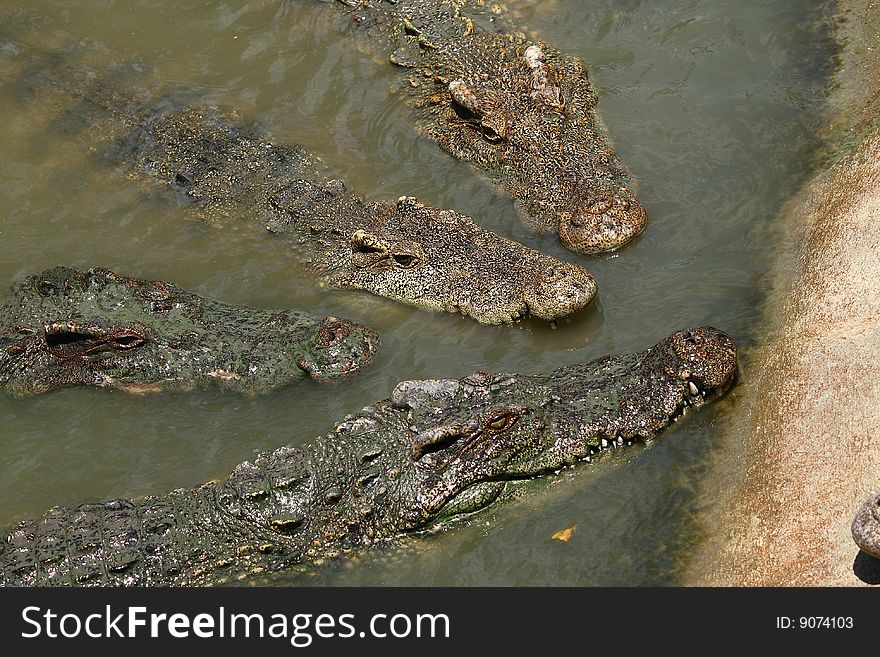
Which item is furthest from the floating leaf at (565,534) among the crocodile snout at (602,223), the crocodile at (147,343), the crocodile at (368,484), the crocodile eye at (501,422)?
the crocodile snout at (602,223)

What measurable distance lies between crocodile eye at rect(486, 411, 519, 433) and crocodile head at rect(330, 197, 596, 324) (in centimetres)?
137

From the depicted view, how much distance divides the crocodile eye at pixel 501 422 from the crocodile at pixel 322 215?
1370 mm

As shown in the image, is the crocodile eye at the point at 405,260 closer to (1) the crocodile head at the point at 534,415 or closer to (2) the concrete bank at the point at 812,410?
(1) the crocodile head at the point at 534,415

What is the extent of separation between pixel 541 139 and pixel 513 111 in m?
0.46

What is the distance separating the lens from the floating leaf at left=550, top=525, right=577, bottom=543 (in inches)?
256

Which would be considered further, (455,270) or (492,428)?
(455,270)

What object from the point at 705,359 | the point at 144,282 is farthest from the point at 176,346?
the point at 705,359

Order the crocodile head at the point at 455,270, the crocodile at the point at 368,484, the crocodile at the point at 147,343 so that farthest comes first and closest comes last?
1. the crocodile head at the point at 455,270
2. the crocodile at the point at 147,343
3. the crocodile at the point at 368,484

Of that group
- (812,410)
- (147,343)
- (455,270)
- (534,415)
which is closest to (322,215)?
(455,270)

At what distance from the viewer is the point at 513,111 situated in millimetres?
9461


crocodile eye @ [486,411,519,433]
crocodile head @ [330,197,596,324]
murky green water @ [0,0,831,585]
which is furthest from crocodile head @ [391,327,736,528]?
crocodile head @ [330,197,596,324]

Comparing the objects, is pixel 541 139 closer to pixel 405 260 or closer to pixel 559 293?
pixel 405 260

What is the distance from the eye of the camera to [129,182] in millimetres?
9828

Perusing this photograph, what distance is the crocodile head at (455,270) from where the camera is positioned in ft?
25.5
